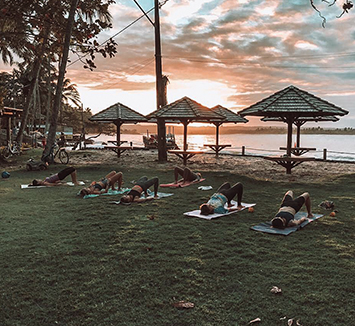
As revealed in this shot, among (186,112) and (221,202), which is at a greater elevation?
(186,112)

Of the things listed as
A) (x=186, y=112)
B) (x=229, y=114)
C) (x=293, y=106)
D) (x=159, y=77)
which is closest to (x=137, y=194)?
(x=293, y=106)

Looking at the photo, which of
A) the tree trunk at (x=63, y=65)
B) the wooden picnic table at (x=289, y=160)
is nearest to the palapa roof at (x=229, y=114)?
the wooden picnic table at (x=289, y=160)

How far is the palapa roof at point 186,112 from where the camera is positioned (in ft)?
54.1

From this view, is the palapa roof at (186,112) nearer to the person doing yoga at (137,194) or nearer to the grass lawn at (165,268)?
the person doing yoga at (137,194)

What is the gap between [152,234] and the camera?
223 inches

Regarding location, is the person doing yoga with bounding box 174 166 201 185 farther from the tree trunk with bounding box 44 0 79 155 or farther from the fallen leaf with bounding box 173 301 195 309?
the tree trunk with bounding box 44 0 79 155

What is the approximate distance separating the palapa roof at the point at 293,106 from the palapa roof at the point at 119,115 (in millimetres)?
8511

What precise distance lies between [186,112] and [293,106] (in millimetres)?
5107

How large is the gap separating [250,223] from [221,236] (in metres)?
1.07

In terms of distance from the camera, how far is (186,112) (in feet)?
54.8

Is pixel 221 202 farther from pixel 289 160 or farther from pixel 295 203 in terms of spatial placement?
pixel 289 160

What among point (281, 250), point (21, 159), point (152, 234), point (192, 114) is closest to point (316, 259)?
point (281, 250)

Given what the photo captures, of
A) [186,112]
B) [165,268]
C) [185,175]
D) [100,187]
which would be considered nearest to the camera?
[165,268]

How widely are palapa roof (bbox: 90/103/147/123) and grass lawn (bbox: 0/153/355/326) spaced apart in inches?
532
